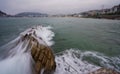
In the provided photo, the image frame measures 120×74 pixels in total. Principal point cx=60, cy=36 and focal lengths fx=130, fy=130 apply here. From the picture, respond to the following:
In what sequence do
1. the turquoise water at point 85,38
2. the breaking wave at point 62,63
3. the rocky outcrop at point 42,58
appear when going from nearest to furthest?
1. the rocky outcrop at point 42,58
2. the breaking wave at point 62,63
3. the turquoise water at point 85,38

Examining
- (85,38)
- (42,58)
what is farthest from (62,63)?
(85,38)

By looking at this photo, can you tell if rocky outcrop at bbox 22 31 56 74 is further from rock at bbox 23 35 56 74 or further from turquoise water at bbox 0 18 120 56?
turquoise water at bbox 0 18 120 56

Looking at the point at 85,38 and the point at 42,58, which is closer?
the point at 42,58

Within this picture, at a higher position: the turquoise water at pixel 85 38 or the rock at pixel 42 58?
the rock at pixel 42 58

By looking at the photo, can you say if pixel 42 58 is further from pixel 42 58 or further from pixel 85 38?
pixel 85 38

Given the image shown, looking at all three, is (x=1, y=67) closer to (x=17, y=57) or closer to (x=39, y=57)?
(x=17, y=57)

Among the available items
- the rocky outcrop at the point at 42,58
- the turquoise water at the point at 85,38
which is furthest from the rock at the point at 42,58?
the turquoise water at the point at 85,38

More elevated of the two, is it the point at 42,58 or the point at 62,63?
the point at 42,58

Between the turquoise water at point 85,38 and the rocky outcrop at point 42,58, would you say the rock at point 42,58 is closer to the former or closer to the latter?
the rocky outcrop at point 42,58

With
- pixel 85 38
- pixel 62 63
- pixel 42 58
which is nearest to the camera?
pixel 42 58

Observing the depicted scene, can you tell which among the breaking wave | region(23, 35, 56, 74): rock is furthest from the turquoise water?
region(23, 35, 56, 74): rock

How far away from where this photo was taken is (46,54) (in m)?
6.81

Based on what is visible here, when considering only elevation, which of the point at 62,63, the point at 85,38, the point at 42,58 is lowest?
the point at 85,38

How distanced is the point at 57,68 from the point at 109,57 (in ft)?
15.0
